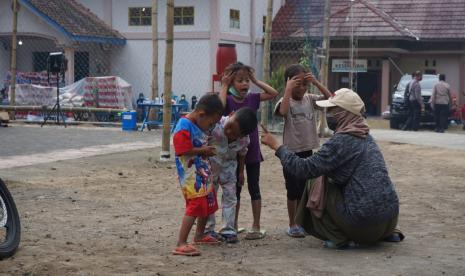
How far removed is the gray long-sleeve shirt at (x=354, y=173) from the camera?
615cm

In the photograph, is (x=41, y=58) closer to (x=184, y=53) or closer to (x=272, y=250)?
(x=184, y=53)

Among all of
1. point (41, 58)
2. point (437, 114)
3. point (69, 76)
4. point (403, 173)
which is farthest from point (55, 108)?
point (403, 173)

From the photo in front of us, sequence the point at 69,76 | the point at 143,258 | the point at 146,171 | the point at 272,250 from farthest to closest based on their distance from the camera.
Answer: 1. the point at 69,76
2. the point at 146,171
3. the point at 272,250
4. the point at 143,258

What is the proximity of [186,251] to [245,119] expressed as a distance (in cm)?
110

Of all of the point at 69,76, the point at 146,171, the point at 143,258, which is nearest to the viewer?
the point at 143,258

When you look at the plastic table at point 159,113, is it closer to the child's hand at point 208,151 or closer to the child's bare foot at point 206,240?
the child's bare foot at point 206,240

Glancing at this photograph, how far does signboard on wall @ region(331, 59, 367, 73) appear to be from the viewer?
26375mm

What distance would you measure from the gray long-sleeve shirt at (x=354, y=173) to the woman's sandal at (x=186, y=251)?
969 millimetres

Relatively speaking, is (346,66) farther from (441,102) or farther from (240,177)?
(240,177)

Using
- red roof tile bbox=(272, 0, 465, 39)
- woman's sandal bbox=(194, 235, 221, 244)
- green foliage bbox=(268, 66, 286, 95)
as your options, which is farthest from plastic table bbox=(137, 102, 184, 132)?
woman's sandal bbox=(194, 235, 221, 244)

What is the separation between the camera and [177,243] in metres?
6.34

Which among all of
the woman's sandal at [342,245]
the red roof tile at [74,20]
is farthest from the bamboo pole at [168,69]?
the red roof tile at [74,20]

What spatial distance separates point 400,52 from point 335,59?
241 centimetres

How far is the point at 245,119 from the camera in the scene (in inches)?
241
